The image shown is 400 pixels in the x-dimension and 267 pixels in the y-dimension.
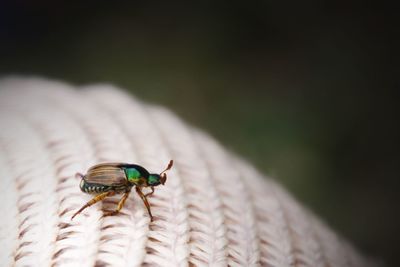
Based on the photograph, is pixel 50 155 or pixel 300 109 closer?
pixel 50 155

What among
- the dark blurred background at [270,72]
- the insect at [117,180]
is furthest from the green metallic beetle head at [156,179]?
the dark blurred background at [270,72]

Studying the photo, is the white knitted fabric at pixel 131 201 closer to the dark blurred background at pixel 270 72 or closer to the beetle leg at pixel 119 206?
the beetle leg at pixel 119 206

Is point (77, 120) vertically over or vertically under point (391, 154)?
under

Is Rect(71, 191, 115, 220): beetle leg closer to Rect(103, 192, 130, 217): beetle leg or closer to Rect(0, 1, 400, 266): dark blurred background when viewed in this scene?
Rect(103, 192, 130, 217): beetle leg

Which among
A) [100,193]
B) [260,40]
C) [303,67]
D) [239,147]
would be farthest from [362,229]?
[100,193]

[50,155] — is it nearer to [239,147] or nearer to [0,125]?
[0,125]

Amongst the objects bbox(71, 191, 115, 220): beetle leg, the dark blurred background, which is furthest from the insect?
the dark blurred background
